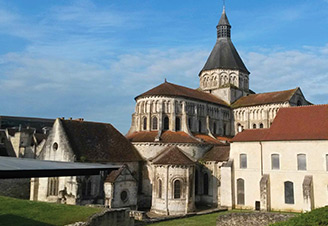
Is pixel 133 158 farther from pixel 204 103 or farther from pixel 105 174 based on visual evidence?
pixel 204 103

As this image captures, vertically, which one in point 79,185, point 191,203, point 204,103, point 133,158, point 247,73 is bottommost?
point 191,203

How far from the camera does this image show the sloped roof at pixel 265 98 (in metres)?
43.0

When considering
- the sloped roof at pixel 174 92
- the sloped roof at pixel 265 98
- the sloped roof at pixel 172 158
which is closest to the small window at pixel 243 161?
the sloped roof at pixel 172 158

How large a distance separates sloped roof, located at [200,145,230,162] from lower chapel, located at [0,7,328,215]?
0.12 meters

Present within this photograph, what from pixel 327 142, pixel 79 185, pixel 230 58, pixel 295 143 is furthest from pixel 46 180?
pixel 230 58

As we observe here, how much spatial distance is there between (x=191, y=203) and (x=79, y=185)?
1128 centimetres

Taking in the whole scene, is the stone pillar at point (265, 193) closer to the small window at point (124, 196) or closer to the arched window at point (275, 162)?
the arched window at point (275, 162)

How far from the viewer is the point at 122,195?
2897cm

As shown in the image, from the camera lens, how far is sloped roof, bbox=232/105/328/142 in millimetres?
27375

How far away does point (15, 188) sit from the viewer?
37.1m

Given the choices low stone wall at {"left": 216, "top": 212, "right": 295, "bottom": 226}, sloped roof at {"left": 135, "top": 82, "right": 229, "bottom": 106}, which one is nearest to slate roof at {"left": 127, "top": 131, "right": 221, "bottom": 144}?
sloped roof at {"left": 135, "top": 82, "right": 229, "bottom": 106}

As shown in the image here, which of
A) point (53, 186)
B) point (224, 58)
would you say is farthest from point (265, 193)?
point (224, 58)

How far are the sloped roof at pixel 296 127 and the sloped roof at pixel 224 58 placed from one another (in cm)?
2048

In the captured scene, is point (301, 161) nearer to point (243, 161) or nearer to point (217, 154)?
point (243, 161)
